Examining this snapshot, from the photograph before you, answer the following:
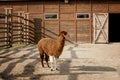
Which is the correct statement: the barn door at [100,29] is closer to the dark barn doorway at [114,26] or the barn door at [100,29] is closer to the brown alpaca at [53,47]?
the dark barn doorway at [114,26]

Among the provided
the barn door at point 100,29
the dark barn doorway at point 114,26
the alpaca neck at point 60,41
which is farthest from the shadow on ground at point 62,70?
the dark barn doorway at point 114,26

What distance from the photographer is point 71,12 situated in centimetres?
1986

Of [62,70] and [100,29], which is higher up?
[100,29]

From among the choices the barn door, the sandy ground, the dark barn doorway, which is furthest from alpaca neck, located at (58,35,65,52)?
the dark barn doorway

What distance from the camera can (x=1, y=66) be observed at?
9.36 m

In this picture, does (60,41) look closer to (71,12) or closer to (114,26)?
(71,12)

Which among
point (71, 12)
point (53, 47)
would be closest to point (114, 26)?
point (71, 12)

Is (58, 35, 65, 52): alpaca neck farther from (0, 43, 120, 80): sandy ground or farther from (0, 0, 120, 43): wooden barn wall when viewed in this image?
(0, 0, 120, 43): wooden barn wall

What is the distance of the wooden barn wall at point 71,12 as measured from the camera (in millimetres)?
19766

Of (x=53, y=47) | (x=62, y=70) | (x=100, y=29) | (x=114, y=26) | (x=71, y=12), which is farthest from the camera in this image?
(x=114, y=26)

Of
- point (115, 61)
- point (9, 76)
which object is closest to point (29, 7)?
point (115, 61)

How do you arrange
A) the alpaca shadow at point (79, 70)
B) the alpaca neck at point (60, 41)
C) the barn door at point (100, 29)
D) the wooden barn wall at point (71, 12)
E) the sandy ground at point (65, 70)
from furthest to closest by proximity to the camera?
1. the wooden barn wall at point (71, 12)
2. the barn door at point (100, 29)
3. the alpaca neck at point (60, 41)
4. the alpaca shadow at point (79, 70)
5. the sandy ground at point (65, 70)

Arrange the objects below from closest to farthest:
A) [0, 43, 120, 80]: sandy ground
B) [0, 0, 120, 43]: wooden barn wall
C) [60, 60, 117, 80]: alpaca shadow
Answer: [0, 43, 120, 80]: sandy ground, [60, 60, 117, 80]: alpaca shadow, [0, 0, 120, 43]: wooden barn wall

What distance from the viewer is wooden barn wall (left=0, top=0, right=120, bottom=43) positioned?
64.8 feet
